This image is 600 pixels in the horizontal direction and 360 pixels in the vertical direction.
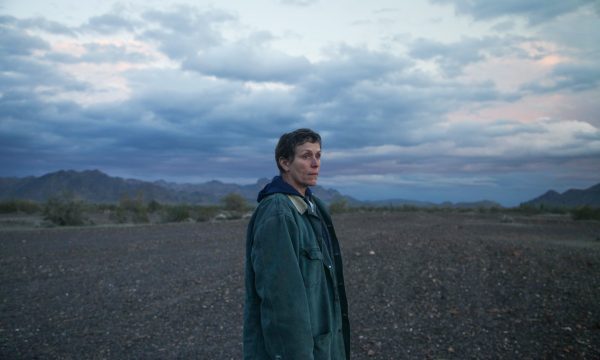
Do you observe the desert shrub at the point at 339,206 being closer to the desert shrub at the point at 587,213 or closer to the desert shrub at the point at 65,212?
the desert shrub at the point at 587,213

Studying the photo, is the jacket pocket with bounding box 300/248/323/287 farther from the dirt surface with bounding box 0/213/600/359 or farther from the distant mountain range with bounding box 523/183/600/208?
the distant mountain range with bounding box 523/183/600/208

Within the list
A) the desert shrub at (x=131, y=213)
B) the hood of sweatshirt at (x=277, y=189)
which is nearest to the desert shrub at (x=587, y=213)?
the desert shrub at (x=131, y=213)

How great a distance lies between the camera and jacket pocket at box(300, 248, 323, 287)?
2.66m

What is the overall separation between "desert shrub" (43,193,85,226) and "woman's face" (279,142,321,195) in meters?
25.1

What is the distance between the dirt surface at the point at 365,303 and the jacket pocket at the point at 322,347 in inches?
127

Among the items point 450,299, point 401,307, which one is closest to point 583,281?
point 450,299

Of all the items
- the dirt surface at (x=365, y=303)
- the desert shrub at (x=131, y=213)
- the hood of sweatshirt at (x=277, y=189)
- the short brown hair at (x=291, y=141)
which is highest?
the short brown hair at (x=291, y=141)

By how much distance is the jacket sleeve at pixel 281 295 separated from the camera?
2418 mm

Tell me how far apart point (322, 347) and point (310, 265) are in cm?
46

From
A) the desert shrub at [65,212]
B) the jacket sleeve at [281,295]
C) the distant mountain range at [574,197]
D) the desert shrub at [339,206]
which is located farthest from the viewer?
Answer: the distant mountain range at [574,197]

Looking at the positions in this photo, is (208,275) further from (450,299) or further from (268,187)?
(268,187)

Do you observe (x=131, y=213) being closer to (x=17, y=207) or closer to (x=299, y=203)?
(x=17, y=207)

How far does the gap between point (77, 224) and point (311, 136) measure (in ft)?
82.8

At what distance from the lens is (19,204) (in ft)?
122
